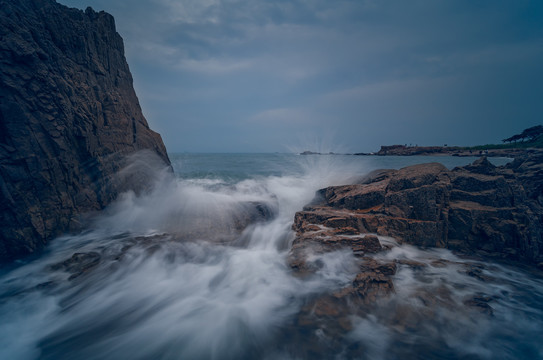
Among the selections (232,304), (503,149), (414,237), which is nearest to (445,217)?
(414,237)

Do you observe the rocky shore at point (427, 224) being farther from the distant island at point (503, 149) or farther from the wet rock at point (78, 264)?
the distant island at point (503, 149)

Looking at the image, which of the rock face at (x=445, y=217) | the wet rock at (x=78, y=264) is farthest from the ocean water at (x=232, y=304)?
the rock face at (x=445, y=217)

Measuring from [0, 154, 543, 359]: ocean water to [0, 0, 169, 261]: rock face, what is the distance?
1.07 meters

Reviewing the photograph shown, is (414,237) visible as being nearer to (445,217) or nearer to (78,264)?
(445,217)

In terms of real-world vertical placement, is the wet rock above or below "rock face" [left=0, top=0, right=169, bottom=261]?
below

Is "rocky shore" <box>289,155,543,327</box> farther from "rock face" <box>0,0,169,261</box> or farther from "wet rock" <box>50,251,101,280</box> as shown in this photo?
"rock face" <box>0,0,169,261</box>

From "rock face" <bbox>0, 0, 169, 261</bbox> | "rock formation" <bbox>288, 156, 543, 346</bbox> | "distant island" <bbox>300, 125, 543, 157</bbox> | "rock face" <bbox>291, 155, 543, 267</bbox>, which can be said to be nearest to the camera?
"rock formation" <bbox>288, 156, 543, 346</bbox>

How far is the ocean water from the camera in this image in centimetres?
353

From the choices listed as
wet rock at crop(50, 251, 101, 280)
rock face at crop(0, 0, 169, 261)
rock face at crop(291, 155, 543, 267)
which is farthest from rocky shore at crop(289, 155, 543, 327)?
rock face at crop(0, 0, 169, 261)

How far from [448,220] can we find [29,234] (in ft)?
39.5

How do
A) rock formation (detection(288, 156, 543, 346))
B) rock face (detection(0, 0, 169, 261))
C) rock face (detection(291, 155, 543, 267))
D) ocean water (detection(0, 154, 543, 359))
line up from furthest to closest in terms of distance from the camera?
rock face (detection(291, 155, 543, 267)) < rock face (detection(0, 0, 169, 261)) < rock formation (detection(288, 156, 543, 346)) < ocean water (detection(0, 154, 543, 359))

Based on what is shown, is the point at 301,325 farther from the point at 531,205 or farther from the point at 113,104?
the point at 113,104

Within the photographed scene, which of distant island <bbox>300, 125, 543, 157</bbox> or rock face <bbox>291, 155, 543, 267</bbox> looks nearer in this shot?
rock face <bbox>291, 155, 543, 267</bbox>

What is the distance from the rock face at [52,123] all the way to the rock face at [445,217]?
732 centimetres
